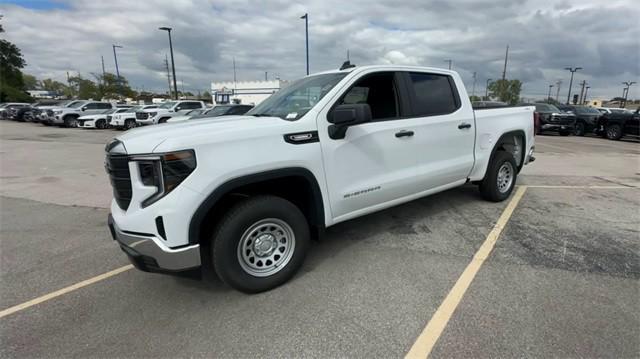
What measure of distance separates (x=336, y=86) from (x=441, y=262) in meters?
2.04

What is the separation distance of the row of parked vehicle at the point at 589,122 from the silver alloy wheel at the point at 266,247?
19.6 m

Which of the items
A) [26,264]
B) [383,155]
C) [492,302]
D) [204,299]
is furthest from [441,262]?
[26,264]

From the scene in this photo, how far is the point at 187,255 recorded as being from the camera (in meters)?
2.65

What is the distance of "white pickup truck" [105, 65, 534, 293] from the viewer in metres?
2.61

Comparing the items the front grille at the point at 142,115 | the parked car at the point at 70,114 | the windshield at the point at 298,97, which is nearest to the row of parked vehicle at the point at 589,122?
the windshield at the point at 298,97

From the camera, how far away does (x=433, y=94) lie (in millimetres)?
4410

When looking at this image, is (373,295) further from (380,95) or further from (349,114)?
(380,95)

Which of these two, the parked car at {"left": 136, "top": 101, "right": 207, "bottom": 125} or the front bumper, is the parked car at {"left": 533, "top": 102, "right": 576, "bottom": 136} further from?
the front bumper

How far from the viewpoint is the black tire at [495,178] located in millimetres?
5277

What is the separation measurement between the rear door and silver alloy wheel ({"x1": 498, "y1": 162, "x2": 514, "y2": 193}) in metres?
0.97

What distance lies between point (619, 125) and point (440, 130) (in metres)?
19.9

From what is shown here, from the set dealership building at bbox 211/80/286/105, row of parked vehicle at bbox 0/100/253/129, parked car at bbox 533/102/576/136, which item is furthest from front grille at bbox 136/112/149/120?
dealership building at bbox 211/80/286/105

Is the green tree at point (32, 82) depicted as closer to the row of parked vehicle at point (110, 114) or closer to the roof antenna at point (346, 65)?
the row of parked vehicle at point (110, 114)

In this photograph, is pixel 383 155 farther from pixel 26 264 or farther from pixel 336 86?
pixel 26 264
